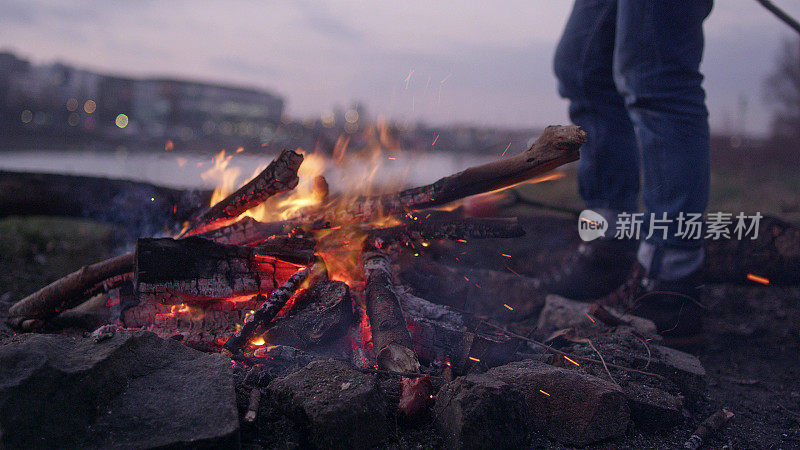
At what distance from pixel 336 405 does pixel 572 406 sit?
838mm

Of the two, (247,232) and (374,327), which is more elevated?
(247,232)

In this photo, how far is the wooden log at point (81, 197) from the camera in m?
3.21

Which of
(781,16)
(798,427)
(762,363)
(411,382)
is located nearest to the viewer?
(411,382)

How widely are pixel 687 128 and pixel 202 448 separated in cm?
268

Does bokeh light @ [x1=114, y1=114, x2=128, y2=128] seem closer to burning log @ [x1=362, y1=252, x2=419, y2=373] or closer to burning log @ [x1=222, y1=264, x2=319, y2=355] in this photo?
burning log @ [x1=222, y1=264, x2=319, y2=355]

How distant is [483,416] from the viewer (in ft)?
4.56

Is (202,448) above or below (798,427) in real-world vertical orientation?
above

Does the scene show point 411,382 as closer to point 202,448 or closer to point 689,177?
point 202,448

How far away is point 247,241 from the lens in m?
2.40

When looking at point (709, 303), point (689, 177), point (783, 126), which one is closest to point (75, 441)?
point (689, 177)

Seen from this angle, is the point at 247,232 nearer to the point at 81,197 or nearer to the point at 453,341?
the point at 453,341

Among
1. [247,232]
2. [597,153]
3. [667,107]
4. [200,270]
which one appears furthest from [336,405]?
[597,153]

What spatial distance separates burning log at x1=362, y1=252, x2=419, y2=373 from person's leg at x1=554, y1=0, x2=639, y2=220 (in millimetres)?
1790

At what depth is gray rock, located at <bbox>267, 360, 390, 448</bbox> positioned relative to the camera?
136 cm
